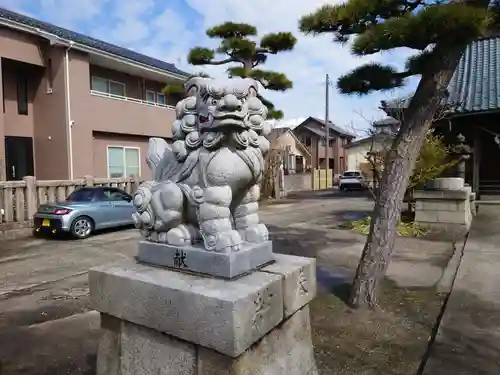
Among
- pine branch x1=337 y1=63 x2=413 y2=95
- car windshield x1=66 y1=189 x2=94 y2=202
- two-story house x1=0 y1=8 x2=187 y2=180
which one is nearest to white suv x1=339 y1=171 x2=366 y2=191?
two-story house x1=0 y1=8 x2=187 y2=180

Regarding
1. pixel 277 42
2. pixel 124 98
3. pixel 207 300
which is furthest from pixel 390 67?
pixel 124 98

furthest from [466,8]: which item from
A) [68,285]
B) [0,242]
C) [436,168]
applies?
[0,242]

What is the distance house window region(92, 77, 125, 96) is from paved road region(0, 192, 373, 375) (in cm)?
676

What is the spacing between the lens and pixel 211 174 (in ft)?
6.86

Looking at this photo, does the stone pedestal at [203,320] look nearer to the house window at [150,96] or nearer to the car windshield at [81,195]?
the car windshield at [81,195]

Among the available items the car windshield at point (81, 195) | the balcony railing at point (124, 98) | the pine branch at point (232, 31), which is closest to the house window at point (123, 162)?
the balcony railing at point (124, 98)

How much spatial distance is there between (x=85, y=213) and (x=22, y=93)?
625 cm

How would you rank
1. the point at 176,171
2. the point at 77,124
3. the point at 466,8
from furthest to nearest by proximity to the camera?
1. the point at 77,124
2. the point at 466,8
3. the point at 176,171

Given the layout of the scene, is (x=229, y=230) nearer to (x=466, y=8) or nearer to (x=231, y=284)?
(x=231, y=284)

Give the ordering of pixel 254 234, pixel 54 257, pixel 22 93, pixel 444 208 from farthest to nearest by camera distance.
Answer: pixel 22 93 → pixel 444 208 → pixel 54 257 → pixel 254 234

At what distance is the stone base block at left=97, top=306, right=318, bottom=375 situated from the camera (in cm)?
182

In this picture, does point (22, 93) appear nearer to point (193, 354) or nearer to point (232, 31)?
point (232, 31)

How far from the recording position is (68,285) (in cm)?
505

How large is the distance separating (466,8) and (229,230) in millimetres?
2860
